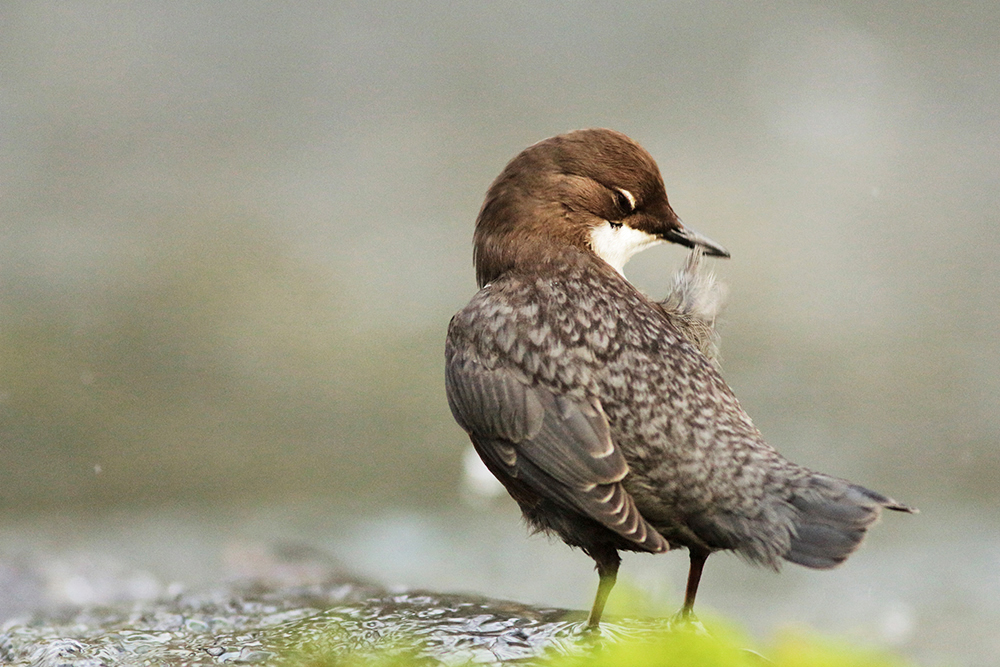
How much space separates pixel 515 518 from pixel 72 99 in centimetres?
535

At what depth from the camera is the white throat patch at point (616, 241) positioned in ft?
12.9

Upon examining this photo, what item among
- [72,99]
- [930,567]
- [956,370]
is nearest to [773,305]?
[956,370]

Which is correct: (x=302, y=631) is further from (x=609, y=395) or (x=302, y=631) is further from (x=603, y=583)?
(x=609, y=395)

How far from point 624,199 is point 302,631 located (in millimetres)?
1645

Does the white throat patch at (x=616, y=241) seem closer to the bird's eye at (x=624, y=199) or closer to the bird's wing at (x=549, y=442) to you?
the bird's eye at (x=624, y=199)

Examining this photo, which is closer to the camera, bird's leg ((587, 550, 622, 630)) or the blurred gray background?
bird's leg ((587, 550, 622, 630))

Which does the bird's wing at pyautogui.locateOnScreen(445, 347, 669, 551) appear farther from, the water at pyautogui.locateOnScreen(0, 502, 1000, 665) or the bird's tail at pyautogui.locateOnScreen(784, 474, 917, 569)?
the water at pyautogui.locateOnScreen(0, 502, 1000, 665)

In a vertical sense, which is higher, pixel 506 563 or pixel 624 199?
pixel 506 563

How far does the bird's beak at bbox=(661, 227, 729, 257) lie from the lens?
13.1 feet

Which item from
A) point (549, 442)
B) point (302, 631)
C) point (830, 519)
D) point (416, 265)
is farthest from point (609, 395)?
point (416, 265)

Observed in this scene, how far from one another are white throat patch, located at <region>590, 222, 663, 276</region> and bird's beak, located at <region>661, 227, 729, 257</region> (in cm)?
5

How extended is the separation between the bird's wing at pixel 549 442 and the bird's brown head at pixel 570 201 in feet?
1.40

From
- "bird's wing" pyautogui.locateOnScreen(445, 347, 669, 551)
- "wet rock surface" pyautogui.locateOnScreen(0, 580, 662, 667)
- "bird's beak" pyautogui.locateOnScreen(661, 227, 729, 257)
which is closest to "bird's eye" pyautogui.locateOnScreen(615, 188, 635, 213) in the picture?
"bird's beak" pyautogui.locateOnScreen(661, 227, 729, 257)

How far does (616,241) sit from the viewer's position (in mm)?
3990
